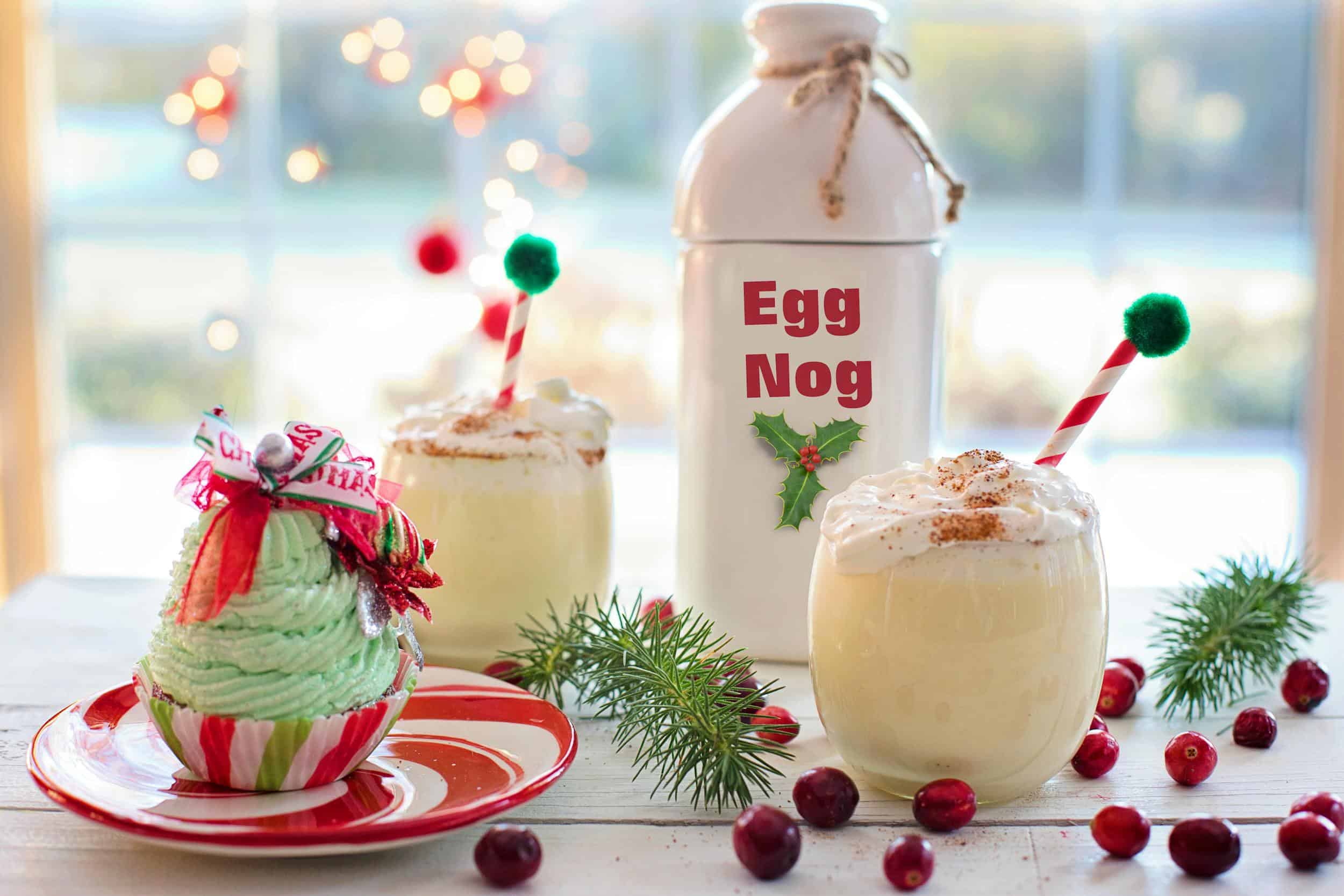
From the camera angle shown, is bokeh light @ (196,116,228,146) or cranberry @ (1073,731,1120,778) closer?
cranberry @ (1073,731,1120,778)

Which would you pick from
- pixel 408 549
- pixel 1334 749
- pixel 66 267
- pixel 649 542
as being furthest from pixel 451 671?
pixel 66 267

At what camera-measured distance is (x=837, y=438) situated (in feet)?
3.26

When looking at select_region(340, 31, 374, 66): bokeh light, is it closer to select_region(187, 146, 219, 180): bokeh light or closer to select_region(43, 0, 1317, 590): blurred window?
select_region(43, 0, 1317, 590): blurred window

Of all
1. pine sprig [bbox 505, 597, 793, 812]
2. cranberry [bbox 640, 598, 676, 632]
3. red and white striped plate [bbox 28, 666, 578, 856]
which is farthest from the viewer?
cranberry [bbox 640, 598, 676, 632]

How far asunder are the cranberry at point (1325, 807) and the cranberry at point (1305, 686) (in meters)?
0.22

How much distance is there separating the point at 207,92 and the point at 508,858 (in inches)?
90.8

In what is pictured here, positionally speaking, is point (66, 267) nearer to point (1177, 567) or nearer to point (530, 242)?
point (530, 242)

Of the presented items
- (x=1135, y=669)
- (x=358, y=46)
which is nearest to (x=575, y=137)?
(x=358, y=46)

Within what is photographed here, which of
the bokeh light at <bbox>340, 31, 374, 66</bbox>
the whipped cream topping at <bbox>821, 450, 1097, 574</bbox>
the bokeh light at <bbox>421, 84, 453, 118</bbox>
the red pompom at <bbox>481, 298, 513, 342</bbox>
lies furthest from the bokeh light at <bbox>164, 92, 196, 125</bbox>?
the whipped cream topping at <bbox>821, 450, 1097, 574</bbox>

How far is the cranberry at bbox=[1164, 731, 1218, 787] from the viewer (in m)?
0.77

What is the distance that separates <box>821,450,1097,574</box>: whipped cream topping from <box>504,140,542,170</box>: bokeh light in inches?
82.5

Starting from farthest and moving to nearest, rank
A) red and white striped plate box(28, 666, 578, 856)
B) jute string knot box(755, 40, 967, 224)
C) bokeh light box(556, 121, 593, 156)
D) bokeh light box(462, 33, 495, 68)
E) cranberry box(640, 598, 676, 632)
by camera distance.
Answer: bokeh light box(556, 121, 593, 156)
bokeh light box(462, 33, 495, 68)
jute string knot box(755, 40, 967, 224)
cranberry box(640, 598, 676, 632)
red and white striped plate box(28, 666, 578, 856)

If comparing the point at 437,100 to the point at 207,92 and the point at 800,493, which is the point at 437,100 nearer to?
the point at 207,92

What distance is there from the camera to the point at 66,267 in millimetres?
2922
